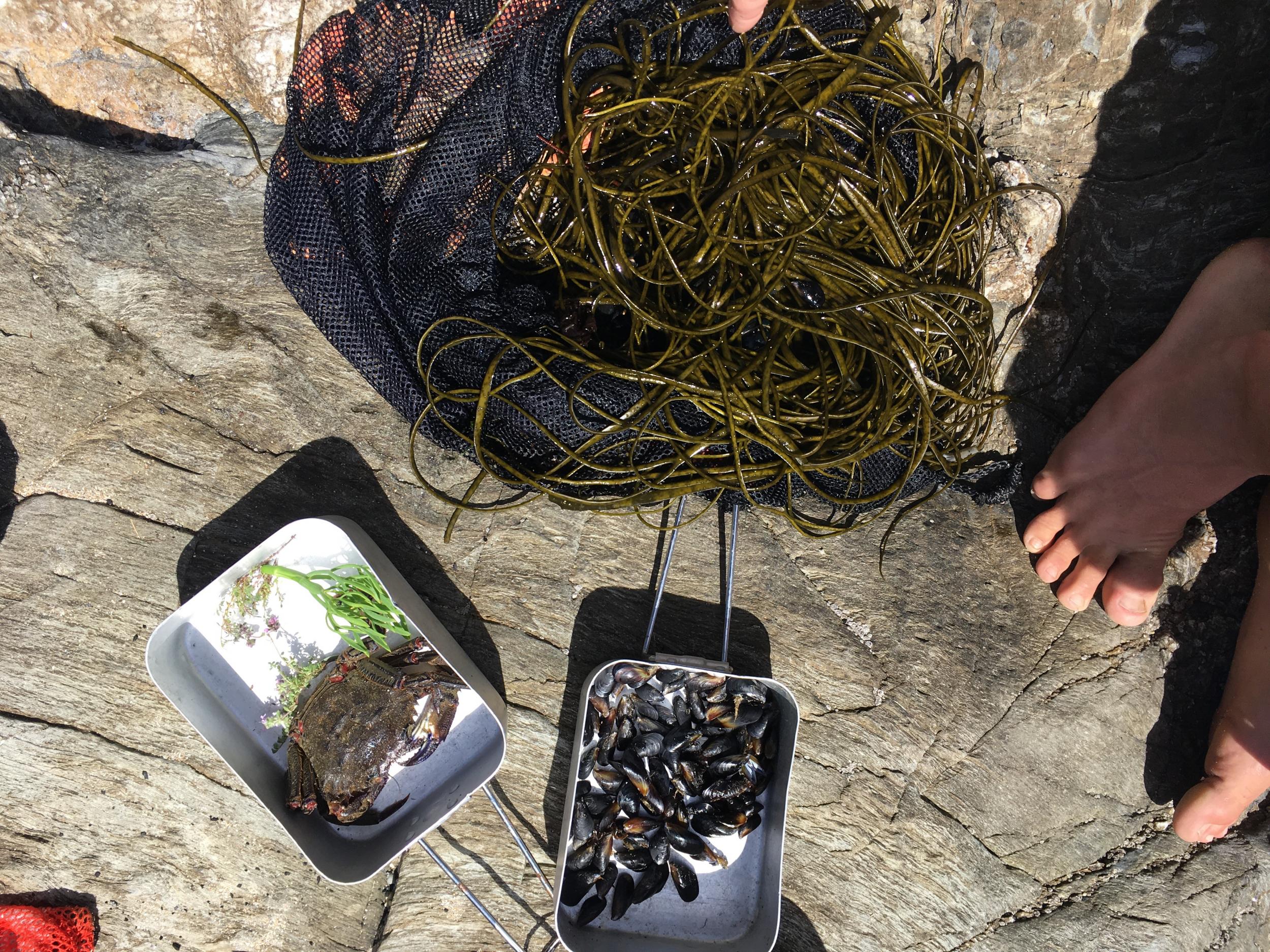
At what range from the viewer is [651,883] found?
9.07ft

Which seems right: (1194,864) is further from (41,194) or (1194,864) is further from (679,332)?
(41,194)

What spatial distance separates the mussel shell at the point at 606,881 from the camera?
2.76 metres

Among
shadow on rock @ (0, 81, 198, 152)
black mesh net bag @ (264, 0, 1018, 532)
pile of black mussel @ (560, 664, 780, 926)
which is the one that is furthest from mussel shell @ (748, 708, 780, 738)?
shadow on rock @ (0, 81, 198, 152)

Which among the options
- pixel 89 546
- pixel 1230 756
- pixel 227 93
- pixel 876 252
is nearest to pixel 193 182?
pixel 227 93

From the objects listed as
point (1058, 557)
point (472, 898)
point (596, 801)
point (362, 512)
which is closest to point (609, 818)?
point (596, 801)

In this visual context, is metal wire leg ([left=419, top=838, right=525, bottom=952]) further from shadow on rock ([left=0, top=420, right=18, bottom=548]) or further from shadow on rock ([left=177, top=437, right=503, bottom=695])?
shadow on rock ([left=0, top=420, right=18, bottom=548])

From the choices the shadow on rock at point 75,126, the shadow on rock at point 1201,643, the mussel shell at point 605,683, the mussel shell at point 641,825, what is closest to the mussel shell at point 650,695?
the mussel shell at point 605,683

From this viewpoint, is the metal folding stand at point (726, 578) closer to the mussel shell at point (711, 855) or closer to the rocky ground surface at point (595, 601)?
the rocky ground surface at point (595, 601)

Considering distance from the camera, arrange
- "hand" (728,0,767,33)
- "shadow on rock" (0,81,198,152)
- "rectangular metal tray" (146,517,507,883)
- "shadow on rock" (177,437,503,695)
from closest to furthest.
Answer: "hand" (728,0,767,33) < "rectangular metal tray" (146,517,507,883) < "shadow on rock" (177,437,503,695) < "shadow on rock" (0,81,198,152)

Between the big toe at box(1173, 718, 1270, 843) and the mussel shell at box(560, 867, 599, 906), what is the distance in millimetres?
2293

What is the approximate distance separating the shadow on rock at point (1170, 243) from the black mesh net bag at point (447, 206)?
35.6 inches

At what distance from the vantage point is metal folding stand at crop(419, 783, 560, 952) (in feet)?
9.08

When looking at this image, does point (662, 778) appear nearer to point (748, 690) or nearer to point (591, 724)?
point (591, 724)

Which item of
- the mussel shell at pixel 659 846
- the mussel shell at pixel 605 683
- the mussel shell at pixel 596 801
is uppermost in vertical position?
the mussel shell at pixel 605 683
